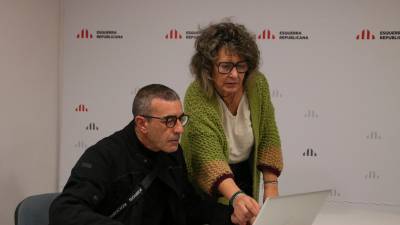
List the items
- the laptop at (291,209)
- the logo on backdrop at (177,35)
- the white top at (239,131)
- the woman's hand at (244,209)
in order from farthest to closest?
the logo on backdrop at (177,35), the white top at (239,131), the woman's hand at (244,209), the laptop at (291,209)

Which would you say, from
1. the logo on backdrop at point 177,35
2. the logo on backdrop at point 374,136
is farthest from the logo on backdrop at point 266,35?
the logo on backdrop at point 374,136

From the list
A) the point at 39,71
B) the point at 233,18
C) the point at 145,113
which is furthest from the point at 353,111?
the point at 39,71

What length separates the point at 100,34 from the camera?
3.13 meters

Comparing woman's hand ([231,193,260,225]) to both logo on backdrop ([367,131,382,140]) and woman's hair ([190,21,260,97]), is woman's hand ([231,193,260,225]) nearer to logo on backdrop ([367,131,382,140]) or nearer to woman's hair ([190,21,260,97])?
woman's hair ([190,21,260,97])

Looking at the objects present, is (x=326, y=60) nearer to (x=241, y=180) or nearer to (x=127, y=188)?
(x=241, y=180)

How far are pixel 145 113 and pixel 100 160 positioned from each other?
21 cm

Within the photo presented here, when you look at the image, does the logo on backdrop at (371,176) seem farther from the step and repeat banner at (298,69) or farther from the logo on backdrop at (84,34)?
the logo on backdrop at (84,34)

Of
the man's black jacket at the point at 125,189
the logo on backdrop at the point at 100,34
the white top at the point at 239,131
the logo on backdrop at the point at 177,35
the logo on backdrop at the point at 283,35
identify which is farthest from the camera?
the logo on backdrop at the point at 100,34

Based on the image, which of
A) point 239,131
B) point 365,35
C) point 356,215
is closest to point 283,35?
point 365,35

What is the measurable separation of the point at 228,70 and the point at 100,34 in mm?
1692

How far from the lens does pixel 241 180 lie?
1.87 metres

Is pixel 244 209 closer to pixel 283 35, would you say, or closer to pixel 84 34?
pixel 283 35

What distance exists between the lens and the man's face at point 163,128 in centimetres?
155

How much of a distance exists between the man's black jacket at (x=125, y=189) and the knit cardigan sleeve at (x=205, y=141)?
8 cm
